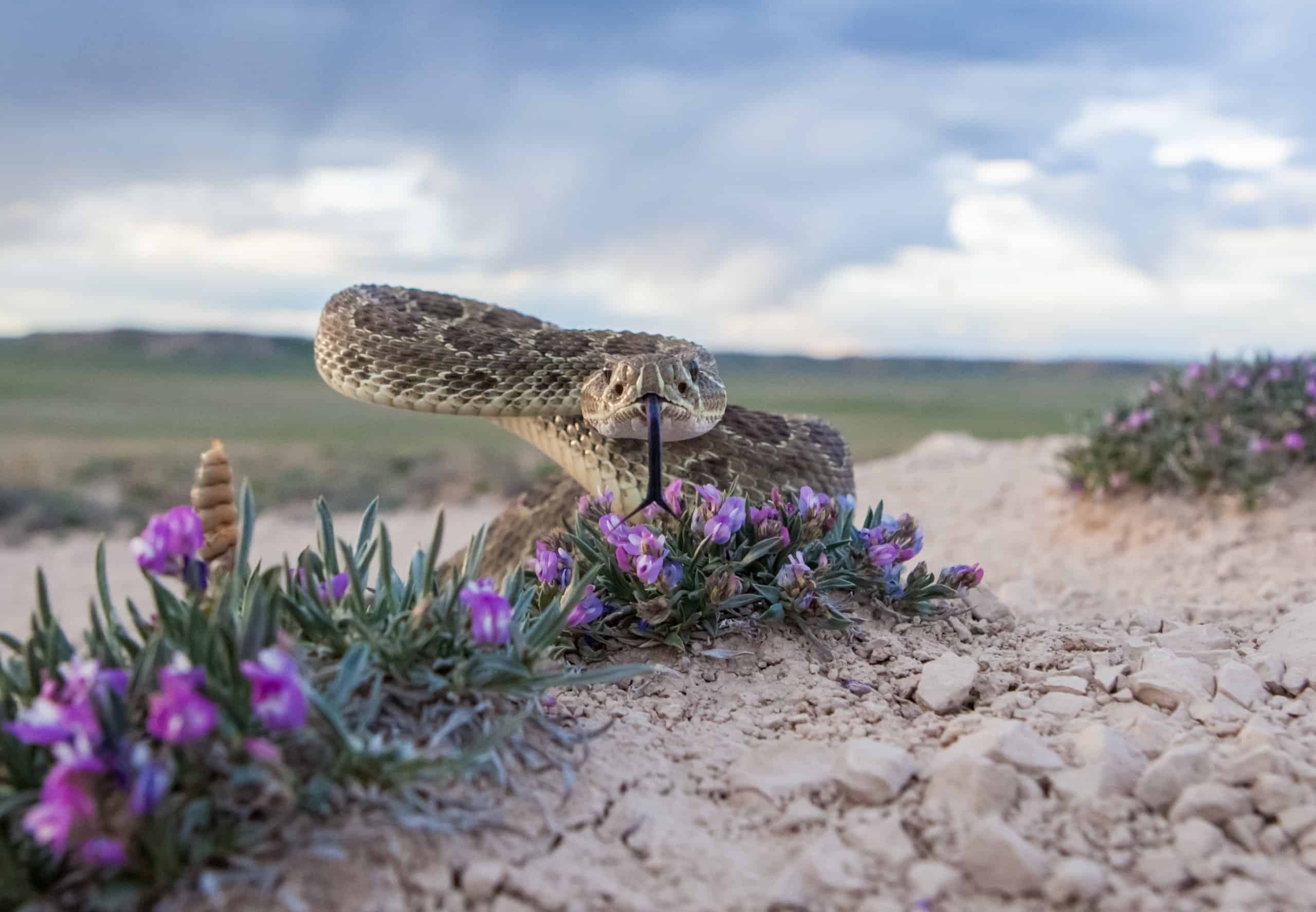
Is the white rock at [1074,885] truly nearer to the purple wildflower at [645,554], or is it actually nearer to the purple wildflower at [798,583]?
the purple wildflower at [798,583]

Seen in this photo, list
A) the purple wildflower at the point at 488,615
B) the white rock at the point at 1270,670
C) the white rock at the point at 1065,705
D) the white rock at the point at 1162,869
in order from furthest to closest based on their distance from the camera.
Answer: the white rock at the point at 1270,670
the white rock at the point at 1065,705
the purple wildflower at the point at 488,615
the white rock at the point at 1162,869

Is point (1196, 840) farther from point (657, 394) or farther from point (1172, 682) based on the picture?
point (657, 394)

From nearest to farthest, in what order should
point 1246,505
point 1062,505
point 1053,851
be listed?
point 1053,851 < point 1246,505 < point 1062,505

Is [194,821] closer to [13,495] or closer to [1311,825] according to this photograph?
[1311,825]

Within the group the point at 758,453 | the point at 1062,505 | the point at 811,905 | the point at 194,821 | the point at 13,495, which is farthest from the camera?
the point at 13,495

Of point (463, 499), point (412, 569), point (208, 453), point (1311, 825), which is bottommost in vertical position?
point (463, 499)

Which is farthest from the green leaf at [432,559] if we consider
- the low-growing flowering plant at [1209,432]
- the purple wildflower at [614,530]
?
the low-growing flowering plant at [1209,432]

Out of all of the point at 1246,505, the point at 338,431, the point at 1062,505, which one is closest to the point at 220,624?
the point at 1246,505

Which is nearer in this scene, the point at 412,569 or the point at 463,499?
the point at 412,569
